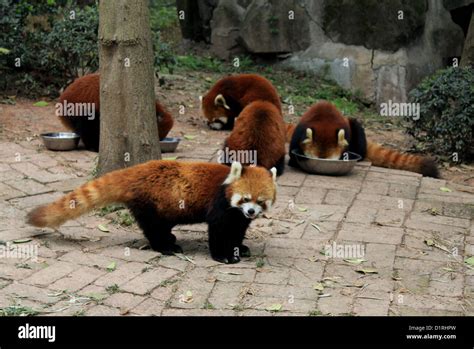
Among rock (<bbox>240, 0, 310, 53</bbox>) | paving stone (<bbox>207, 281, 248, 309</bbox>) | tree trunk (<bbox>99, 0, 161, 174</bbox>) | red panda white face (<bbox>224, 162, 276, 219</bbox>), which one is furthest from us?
rock (<bbox>240, 0, 310, 53</bbox>)

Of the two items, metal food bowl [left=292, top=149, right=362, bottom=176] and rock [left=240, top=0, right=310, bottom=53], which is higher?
rock [left=240, top=0, right=310, bottom=53]

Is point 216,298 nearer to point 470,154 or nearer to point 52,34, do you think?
point 470,154

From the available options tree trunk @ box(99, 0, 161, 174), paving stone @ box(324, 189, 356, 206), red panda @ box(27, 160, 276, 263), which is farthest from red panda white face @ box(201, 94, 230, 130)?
red panda @ box(27, 160, 276, 263)

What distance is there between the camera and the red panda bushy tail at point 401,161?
26.7 feet

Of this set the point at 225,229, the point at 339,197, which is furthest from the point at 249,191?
the point at 339,197

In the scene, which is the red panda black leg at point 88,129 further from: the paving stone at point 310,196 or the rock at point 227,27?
the rock at point 227,27

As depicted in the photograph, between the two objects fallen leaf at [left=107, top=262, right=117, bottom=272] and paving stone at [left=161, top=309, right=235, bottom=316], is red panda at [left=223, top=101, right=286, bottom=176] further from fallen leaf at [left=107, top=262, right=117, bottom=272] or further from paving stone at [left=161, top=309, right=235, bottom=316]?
paving stone at [left=161, top=309, right=235, bottom=316]

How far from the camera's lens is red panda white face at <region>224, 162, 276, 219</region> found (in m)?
5.01

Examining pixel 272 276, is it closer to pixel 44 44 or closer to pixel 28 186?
pixel 28 186

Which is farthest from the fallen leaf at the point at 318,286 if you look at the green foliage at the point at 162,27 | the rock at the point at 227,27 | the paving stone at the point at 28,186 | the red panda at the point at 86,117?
the rock at the point at 227,27

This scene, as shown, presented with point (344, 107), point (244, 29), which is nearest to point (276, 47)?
point (244, 29)

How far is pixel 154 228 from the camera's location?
17.4 feet

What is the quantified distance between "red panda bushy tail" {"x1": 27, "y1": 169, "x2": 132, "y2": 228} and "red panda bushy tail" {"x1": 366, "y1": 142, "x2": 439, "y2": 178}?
408 cm

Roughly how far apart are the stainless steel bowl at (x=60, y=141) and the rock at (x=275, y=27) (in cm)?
532
